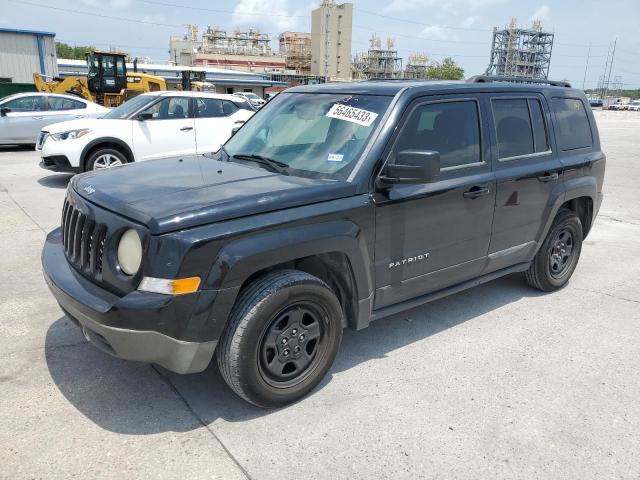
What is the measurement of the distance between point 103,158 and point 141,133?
0.80 m

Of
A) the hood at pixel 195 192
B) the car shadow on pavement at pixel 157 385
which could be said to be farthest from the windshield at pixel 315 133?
the car shadow on pavement at pixel 157 385

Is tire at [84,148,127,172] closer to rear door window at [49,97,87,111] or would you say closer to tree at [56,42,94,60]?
rear door window at [49,97,87,111]

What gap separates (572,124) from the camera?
199 inches

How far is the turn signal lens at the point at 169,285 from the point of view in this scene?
266 cm

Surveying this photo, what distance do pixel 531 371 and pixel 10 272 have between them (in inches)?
190

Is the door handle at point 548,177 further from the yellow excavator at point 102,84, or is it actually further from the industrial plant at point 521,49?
the industrial plant at point 521,49

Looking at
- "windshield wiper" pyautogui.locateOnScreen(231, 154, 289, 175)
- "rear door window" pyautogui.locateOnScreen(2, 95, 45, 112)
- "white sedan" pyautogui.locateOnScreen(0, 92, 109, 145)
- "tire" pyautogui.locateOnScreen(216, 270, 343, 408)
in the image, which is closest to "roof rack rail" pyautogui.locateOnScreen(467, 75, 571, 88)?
"windshield wiper" pyautogui.locateOnScreen(231, 154, 289, 175)

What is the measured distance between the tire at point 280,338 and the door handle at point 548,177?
235 centimetres

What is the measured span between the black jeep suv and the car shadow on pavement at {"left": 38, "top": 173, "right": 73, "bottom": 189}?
6774mm

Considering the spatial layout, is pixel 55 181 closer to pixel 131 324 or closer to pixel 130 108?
pixel 130 108

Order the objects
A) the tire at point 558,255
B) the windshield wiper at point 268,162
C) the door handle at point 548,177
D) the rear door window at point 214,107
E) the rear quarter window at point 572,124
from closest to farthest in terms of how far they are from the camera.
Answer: the windshield wiper at point 268,162, the door handle at point 548,177, the rear quarter window at point 572,124, the tire at point 558,255, the rear door window at point 214,107

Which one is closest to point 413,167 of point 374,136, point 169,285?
point 374,136

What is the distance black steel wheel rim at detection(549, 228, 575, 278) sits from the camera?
511cm

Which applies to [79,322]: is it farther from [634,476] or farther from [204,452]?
[634,476]
